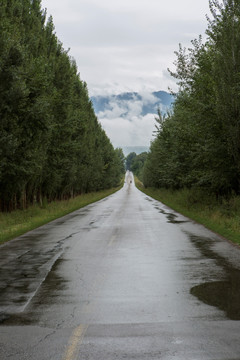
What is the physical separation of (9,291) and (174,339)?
3902 millimetres

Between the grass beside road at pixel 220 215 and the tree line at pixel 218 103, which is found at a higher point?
the tree line at pixel 218 103

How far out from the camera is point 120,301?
704 cm

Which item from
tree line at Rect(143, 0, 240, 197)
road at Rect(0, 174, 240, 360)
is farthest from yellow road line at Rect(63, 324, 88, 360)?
tree line at Rect(143, 0, 240, 197)

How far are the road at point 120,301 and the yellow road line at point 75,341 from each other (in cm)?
1

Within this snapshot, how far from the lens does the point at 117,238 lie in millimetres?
15312

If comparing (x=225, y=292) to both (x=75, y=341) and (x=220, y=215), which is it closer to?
(x=75, y=341)

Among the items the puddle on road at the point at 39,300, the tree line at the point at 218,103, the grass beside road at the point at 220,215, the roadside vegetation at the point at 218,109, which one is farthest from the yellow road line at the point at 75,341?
the tree line at the point at 218,103

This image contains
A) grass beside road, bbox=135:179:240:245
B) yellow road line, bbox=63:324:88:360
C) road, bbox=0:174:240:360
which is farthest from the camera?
grass beside road, bbox=135:179:240:245

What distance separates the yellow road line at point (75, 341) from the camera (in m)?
4.65

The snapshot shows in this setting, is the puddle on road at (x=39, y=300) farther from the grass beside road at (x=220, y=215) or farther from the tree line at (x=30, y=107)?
the tree line at (x=30, y=107)

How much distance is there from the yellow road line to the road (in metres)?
0.01

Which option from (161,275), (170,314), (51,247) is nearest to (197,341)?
(170,314)

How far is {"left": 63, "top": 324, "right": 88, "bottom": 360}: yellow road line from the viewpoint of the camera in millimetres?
4648

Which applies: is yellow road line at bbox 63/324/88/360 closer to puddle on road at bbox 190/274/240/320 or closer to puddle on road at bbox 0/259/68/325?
puddle on road at bbox 0/259/68/325
